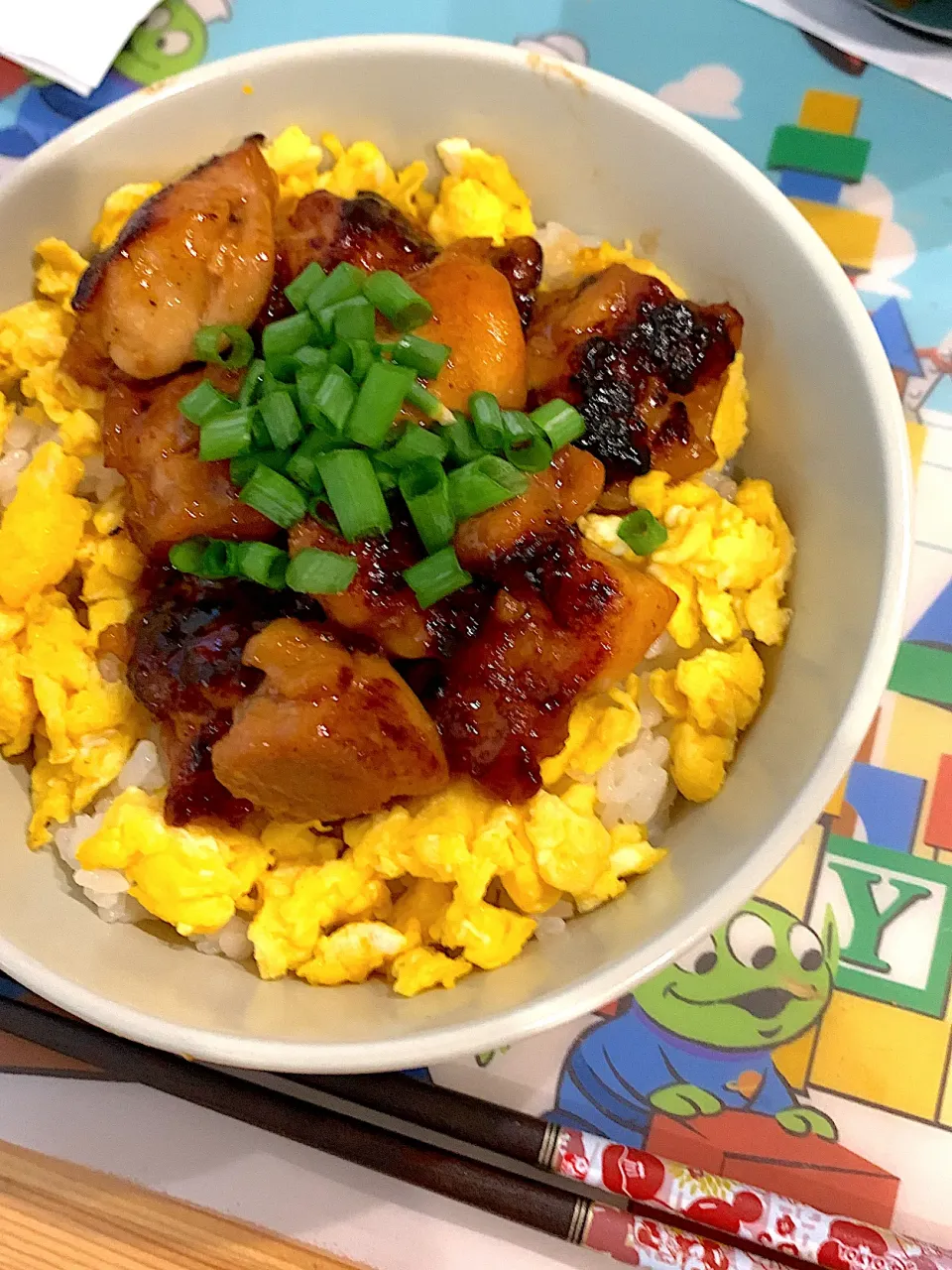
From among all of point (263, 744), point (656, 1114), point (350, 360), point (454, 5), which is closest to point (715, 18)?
point (454, 5)

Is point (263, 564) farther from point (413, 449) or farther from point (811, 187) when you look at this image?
point (811, 187)

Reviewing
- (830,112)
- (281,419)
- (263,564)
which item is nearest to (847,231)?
(830,112)

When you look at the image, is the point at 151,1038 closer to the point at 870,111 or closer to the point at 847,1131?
the point at 847,1131

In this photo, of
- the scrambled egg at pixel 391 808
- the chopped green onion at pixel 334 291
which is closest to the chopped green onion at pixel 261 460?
the chopped green onion at pixel 334 291

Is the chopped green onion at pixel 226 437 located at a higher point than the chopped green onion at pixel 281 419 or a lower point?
lower

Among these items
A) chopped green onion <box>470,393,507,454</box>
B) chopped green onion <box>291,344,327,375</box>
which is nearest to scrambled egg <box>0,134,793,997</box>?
chopped green onion <box>470,393,507,454</box>

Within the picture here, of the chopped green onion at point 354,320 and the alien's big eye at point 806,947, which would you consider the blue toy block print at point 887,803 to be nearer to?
the alien's big eye at point 806,947
